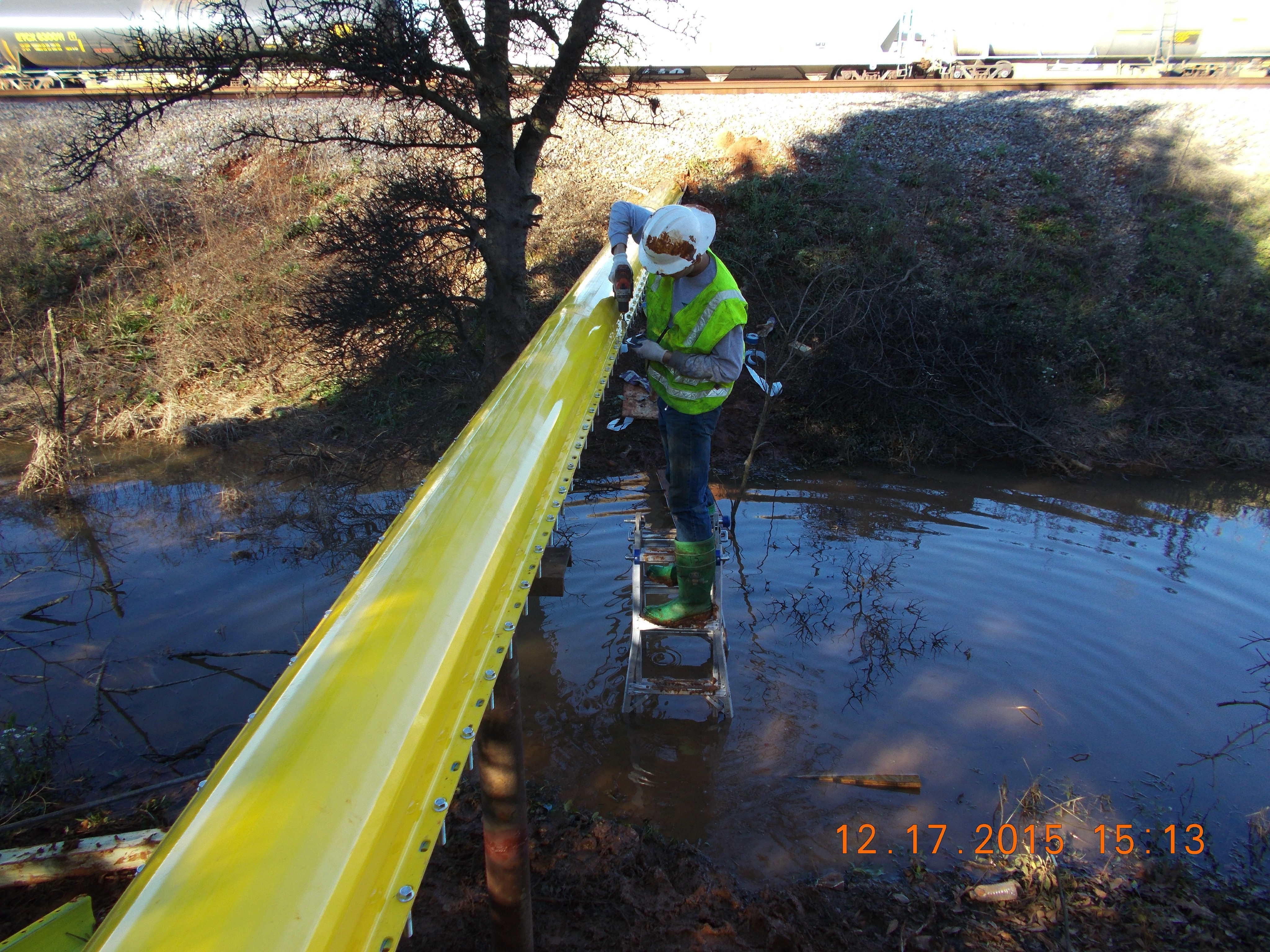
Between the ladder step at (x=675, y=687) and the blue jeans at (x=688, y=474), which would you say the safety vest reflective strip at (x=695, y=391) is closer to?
the blue jeans at (x=688, y=474)

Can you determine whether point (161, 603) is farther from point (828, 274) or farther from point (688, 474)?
point (828, 274)

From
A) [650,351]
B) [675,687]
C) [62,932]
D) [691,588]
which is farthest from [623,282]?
[62,932]

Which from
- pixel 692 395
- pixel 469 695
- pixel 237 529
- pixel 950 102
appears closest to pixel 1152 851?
pixel 692 395

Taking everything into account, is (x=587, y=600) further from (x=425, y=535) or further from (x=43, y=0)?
(x=43, y=0)

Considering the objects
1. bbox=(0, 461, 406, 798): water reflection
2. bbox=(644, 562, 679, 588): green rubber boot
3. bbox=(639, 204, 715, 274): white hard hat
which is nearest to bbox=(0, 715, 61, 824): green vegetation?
bbox=(0, 461, 406, 798): water reflection

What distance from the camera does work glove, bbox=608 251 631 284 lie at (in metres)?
3.95

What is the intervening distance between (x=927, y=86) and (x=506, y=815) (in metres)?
15.7

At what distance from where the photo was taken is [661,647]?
486 cm

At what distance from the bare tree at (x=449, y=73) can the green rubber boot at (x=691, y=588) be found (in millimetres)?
2431

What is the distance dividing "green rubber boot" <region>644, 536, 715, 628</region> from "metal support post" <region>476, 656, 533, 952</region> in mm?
1835

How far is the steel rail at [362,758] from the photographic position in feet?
3.57

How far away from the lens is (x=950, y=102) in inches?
520

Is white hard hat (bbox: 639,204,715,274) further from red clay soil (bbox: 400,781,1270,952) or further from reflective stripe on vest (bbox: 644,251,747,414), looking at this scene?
red clay soil (bbox: 400,781,1270,952)
